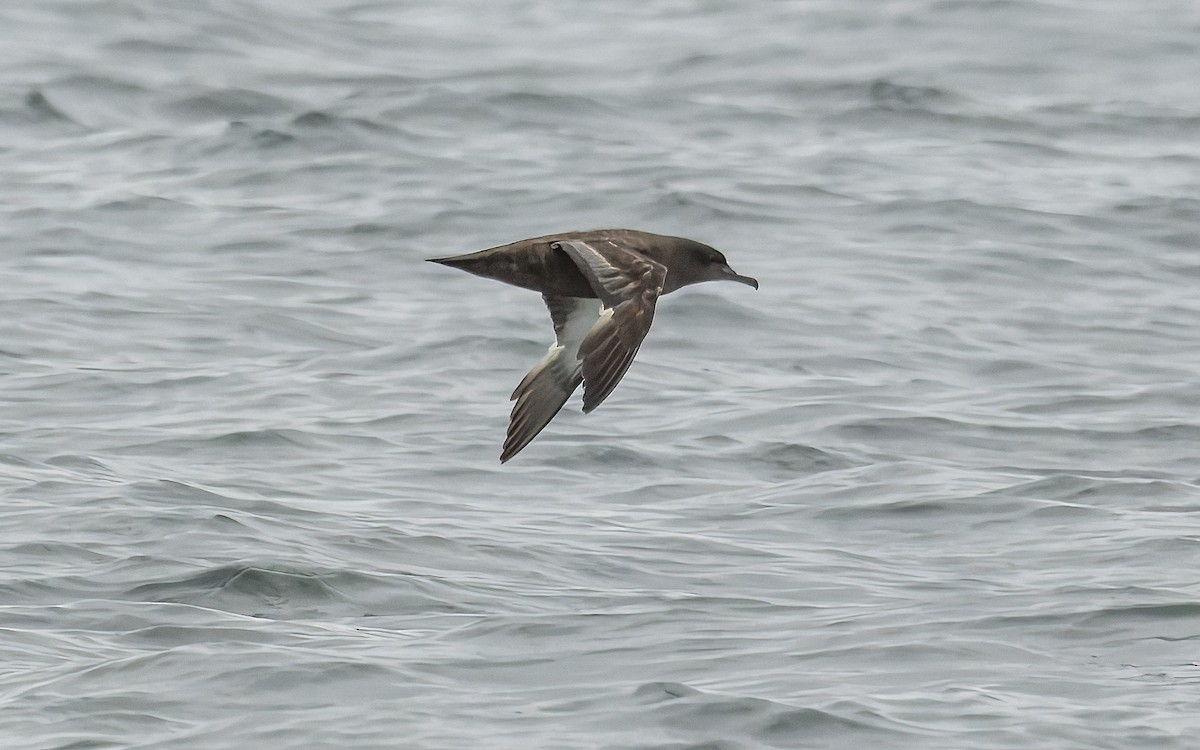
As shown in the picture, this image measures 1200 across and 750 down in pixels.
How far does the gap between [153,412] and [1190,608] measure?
516 centimetres

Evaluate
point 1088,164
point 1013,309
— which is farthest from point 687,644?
point 1088,164

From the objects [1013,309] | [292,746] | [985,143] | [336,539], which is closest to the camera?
[292,746]

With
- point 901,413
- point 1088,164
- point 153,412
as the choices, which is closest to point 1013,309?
point 901,413

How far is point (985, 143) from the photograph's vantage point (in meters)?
17.4

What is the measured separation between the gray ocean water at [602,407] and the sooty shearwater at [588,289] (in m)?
0.86

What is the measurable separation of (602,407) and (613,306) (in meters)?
4.07

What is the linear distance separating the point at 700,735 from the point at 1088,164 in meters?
10.8

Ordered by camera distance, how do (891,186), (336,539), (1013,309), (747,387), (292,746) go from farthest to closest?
(891,186) < (1013,309) < (747,387) < (336,539) < (292,746)

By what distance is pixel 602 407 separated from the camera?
36.7ft

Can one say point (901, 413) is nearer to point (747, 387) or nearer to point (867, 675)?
point (747, 387)

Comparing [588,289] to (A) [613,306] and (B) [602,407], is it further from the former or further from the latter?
(B) [602,407]

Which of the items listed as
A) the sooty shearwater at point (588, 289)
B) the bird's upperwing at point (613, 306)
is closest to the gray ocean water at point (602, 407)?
the sooty shearwater at point (588, 289)

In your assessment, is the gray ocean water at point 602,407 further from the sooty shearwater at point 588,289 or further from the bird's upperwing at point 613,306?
the bird's upperwing at point 613,306

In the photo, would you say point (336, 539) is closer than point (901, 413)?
Yes
